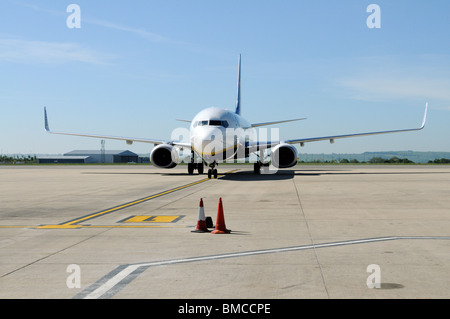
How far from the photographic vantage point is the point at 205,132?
2777cm

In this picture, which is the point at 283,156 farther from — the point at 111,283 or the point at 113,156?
the point at 113,156

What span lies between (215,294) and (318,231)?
478 cm

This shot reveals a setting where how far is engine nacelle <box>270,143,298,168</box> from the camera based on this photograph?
3169 centimetres

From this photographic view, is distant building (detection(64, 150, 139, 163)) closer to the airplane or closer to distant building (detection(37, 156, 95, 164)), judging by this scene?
distant building (detection(37, 156, 95, 164))

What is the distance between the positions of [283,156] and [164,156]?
7529mm

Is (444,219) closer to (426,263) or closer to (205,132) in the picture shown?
(426,263)

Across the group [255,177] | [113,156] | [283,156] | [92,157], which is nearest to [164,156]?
[255,177]

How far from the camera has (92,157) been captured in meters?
138

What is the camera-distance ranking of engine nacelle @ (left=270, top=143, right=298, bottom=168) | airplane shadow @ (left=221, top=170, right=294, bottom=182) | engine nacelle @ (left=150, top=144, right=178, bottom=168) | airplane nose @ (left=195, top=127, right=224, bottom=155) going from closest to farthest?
airplane nose @ (left=195, top=127, right=224, bottom=155)
airplane shadow @ (left=221, top=170, right=294, bottom=182)
engine nacelle @ (left=270, top=143, right=298, bottom=168)
engine nacelle @ (left=150, top=144, right=178, bottom=168)

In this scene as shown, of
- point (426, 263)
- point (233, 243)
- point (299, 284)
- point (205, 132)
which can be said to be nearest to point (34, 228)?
point (233, 243)

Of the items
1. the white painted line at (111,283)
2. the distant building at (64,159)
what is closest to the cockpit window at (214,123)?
the white painted line at (111,283)

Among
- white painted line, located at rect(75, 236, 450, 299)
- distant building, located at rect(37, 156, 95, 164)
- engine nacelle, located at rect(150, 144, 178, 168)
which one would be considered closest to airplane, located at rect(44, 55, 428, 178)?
engine nacelle, located at rect(150, 144, 178, 168)

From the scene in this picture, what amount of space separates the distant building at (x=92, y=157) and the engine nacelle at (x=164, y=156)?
97782mm

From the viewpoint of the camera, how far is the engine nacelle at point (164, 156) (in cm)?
3297
